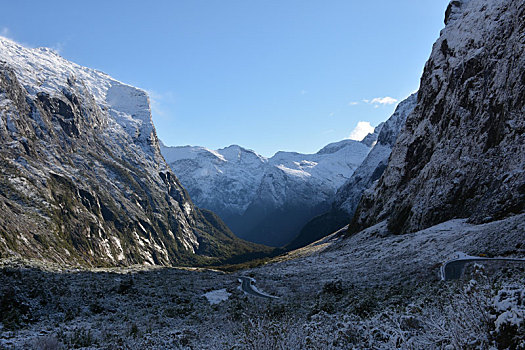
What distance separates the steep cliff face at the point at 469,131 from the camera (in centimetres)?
5394

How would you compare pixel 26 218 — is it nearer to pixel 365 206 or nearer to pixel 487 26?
pixel 365 206

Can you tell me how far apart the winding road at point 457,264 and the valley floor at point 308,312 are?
1.08m

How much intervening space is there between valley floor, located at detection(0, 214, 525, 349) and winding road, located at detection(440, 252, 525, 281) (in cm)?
108

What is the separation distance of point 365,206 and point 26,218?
554 ft

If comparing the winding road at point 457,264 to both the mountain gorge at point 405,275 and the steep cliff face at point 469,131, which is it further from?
the steep cliff face at point 469,131

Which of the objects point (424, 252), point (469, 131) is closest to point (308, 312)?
point (424, 252)

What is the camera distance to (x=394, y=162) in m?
93.8

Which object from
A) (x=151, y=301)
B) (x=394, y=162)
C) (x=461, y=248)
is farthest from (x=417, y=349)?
(x=394, y=162)

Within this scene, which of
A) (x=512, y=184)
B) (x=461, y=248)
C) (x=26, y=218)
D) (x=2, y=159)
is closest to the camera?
(x=461, y=248)

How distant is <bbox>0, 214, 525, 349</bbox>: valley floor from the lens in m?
8.20

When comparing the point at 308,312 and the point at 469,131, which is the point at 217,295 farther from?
the point at 469,131

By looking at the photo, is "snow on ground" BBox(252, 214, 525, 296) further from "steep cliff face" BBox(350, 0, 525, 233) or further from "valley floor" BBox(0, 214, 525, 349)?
"steep cliff face" BBox(350, 0, 525, 233)

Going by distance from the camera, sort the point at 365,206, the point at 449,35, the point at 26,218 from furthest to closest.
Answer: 1. the point at 26,218
2. the point at 365,206
3. the point at 449,35

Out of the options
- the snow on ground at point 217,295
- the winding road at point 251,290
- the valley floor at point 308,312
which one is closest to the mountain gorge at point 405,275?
the valley floor at point 308,312
